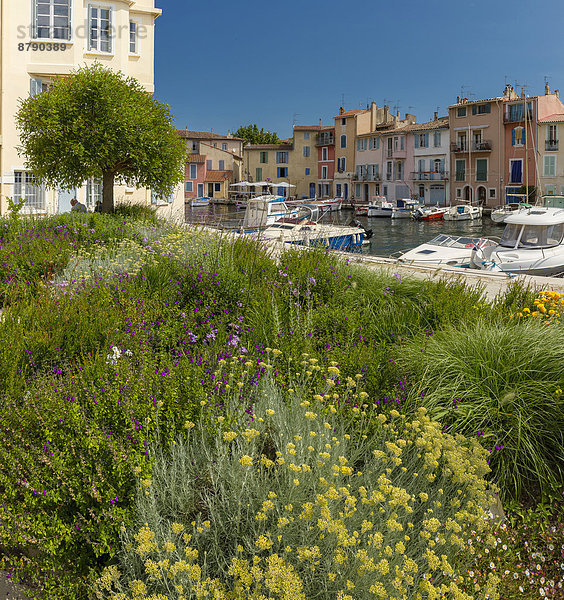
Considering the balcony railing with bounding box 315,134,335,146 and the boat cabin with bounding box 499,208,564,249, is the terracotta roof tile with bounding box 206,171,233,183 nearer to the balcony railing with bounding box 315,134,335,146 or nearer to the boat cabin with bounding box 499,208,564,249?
the balcony railing with bounding box 315,134,335,146

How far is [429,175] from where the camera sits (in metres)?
69.4

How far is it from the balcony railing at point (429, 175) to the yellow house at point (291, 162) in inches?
728

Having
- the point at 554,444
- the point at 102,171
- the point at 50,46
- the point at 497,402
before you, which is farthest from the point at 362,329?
the point at 50,46

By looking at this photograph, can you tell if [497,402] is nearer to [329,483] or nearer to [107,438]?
[329,483]

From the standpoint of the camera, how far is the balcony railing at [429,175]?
223ft

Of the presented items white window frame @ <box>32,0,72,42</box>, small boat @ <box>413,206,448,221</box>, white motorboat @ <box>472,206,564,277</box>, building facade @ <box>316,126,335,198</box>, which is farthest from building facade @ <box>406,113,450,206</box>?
white window frame @ <box>32,0,72,42</box>

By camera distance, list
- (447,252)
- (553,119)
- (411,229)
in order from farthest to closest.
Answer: (553,119), (411,229), (447,252)

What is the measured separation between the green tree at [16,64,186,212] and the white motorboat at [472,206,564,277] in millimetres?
10493

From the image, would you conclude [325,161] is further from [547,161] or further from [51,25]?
[51,25]

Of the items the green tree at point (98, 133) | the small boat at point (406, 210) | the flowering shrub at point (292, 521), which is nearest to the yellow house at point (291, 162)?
the small boat at point (406, 210)

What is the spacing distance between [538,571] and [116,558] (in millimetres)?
2300

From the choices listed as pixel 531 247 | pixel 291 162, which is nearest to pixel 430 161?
pixel 291 162

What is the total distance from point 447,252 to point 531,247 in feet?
9.51

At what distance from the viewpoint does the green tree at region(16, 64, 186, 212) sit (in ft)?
58.1
